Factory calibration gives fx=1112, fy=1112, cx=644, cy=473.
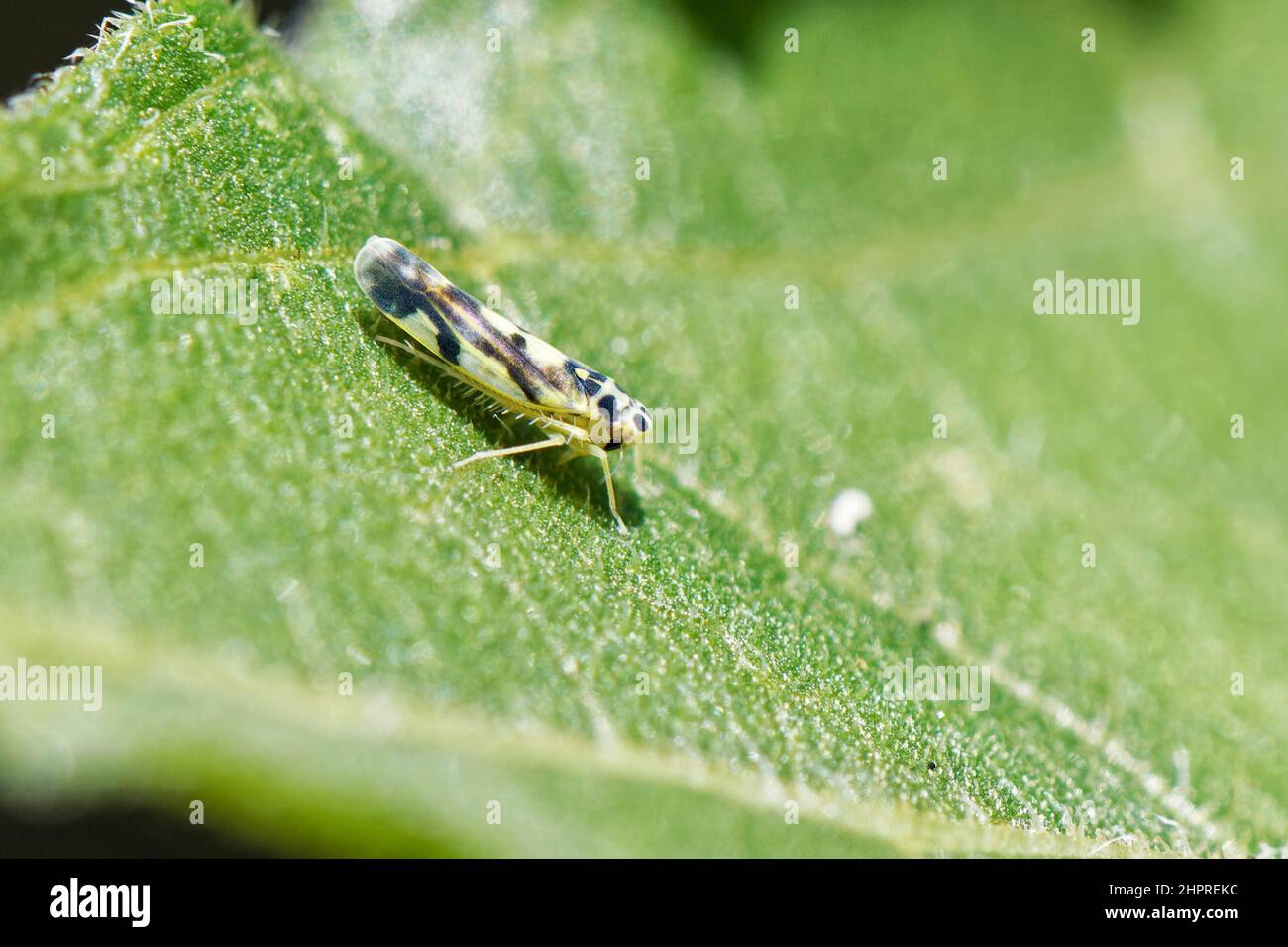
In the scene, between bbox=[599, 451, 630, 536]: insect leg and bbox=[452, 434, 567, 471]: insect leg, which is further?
bbox=[599, 451, 630, 536]: insect leg

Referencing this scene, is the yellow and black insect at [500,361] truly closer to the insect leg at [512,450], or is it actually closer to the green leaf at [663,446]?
the insect leg at [512,450]

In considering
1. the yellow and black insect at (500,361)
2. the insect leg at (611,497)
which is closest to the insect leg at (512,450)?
the yellow and black insect at (500,361)

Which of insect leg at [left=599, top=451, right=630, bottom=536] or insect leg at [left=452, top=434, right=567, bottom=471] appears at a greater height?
insect leg at [left=452, top=434, right=567, bottom=471]

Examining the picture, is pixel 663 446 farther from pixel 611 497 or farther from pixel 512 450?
pixel 512 450

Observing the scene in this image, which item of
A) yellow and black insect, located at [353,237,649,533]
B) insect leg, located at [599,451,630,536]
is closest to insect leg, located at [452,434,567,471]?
yellow and black insect, located at [353,237,649,533]

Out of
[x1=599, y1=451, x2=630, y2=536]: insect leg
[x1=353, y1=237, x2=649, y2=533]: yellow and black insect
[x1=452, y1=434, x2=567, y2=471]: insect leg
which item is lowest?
[x1=599, y1=451, x2=630, y2=536]: insect leg

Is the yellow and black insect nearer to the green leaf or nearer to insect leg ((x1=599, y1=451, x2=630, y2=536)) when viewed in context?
insect leg ((x1=599, y1=451, x2=630, y2=536))
